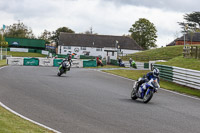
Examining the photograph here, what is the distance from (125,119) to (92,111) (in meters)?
1.26

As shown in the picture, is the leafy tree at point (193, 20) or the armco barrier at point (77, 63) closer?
the armco barrier at point (77, 63)

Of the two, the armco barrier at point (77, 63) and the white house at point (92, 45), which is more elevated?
the white house at point (92, 45)

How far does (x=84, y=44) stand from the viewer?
10344cm

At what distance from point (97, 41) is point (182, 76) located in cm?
8309

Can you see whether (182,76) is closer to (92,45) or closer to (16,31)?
(92,45)

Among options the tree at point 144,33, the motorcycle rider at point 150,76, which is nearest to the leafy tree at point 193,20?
the tree at point 144,33

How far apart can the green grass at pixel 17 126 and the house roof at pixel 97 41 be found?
9508cm

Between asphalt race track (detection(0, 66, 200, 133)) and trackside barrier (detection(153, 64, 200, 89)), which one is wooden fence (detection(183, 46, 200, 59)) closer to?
trackside barrier (detection(153, 64, 200, 89))

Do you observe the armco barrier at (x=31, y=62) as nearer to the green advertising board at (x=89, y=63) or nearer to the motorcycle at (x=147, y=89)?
the green advertising board at (x=89, y=63)

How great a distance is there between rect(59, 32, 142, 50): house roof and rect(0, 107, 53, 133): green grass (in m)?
95.1

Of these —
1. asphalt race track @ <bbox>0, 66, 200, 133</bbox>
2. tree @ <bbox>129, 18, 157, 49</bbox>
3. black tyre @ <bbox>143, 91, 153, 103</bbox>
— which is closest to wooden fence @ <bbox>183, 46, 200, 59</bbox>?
black tyre @ <bbox>143, 91, 153, 103</bbox>

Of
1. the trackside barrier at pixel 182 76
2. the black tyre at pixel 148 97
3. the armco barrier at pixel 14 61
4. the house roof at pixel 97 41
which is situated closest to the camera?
the black tyre at pixel 148 97

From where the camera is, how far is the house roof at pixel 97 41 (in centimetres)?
10331

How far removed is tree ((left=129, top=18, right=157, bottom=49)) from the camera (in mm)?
109625
